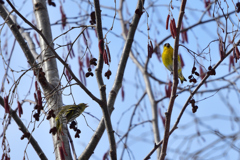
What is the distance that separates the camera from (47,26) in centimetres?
302

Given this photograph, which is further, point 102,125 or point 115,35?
point 115,35

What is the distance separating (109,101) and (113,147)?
537mm

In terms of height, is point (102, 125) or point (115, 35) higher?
point (115, 35)

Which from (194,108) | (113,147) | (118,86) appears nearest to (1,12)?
(118,86)

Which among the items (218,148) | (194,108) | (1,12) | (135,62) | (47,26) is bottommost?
(194,108)

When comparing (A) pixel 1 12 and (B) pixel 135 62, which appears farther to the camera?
(B) pixel 135 62

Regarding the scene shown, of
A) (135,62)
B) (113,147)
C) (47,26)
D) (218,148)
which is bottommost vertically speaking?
(113,147)

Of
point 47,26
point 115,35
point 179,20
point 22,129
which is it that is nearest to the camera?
point 179,20

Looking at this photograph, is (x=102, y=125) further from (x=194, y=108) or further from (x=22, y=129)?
(x=194, y=108)

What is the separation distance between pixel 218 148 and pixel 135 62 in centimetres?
263

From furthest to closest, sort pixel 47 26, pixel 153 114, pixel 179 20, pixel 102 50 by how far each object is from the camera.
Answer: pixel 153 114
pixel 47 26
pixel 102 50
pixel 179 20

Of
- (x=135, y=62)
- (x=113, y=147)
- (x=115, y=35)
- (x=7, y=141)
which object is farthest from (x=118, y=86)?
(x=135, y=62)

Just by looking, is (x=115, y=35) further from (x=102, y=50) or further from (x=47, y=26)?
(x=102, y=50)

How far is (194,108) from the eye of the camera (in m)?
1.99
